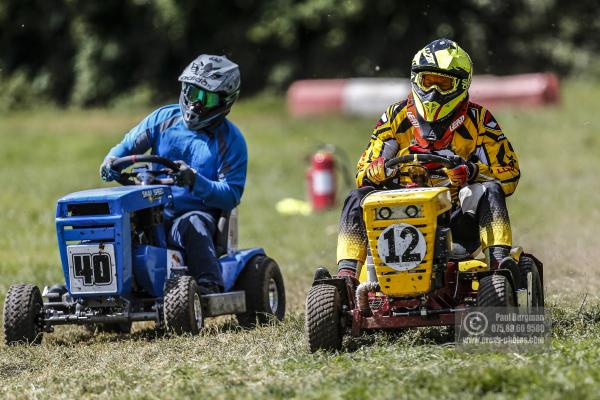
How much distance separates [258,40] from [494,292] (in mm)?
30887

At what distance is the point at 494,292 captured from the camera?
23.3ft

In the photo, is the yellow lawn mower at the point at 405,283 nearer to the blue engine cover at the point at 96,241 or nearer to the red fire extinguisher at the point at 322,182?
the blue engine cover at the point at 96,241

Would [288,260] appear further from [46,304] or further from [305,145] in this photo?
[305,145]

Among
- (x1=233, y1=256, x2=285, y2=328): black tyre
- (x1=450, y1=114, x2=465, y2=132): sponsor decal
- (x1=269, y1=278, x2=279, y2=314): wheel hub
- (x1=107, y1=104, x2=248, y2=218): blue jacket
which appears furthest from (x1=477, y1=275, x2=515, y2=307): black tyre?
(x1=269, y1=278, x2=279, y2=314): wheel hub

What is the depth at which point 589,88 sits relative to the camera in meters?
33.3

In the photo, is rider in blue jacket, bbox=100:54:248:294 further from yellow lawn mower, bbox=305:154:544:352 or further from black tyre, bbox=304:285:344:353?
black tyre, bbox=304:285:344:353

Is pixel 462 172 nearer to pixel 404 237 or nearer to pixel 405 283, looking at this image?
pixel 404 237

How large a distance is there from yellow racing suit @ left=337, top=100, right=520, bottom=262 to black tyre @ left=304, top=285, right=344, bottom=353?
1.98 feet

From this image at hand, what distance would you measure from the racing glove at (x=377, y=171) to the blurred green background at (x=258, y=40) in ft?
82.6

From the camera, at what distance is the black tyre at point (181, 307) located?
342 inches

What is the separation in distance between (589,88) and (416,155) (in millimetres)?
26729

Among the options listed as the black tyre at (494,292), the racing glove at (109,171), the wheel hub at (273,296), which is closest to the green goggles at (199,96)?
the racing glove at (109,171)

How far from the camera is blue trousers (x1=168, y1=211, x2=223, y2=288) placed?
376 inches

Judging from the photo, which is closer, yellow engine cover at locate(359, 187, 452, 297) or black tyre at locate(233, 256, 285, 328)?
yellow engine cover at locate(359, 187, 452, 297)
